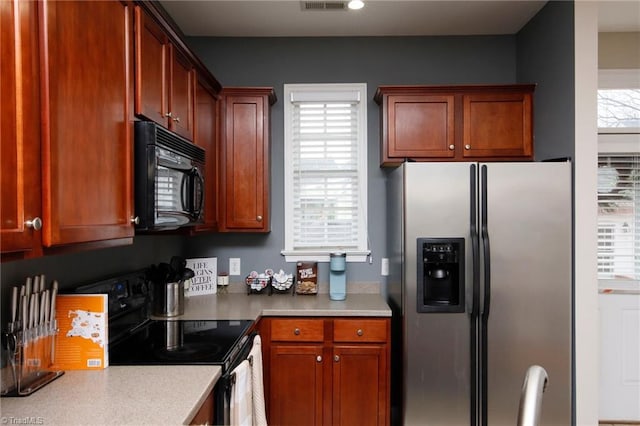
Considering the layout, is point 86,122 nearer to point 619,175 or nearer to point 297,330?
point 297,330

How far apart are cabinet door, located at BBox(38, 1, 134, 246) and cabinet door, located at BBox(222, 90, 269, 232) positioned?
125cm

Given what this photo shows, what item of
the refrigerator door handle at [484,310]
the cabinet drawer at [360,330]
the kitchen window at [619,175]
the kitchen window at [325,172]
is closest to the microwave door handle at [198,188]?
the kitchen window at [325,172]

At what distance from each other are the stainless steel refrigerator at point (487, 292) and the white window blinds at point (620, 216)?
112 cm

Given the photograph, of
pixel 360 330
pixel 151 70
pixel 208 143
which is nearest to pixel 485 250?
pixel 360 330

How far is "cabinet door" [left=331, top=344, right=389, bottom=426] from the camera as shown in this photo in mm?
2398

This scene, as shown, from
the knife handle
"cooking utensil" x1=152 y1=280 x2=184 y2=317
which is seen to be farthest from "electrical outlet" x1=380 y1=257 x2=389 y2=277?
the knife handle

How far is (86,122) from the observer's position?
1.26 m

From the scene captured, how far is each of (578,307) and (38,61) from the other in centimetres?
268

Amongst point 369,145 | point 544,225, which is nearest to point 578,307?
point 544,225

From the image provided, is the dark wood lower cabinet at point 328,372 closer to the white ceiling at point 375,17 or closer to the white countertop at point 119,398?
the white countertop at point 119,398

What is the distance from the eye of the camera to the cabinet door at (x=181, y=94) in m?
1.99

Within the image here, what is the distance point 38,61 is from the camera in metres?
1.06

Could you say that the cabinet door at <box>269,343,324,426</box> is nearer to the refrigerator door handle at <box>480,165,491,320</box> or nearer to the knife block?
the refrigerator door handle at <box>480,165,491,320</box>

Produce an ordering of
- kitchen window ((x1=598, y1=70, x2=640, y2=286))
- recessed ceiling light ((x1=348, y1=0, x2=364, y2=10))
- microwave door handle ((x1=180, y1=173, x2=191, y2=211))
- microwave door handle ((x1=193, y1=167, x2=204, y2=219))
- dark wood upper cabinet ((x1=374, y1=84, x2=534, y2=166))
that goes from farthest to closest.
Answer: kitchen window ((x1=598, y1=70, x2=640, y2=286))
dark wood upper cabinet ((x1=374, y1=84, x2=534, y2=166))
recessed ceiling light ((x1=348, y1=0, x2=364, y2=10))
microwave door handle ((x1=193, y1=167, x2=204, y2=219))
microwave door handle ((x1=180, y1=173, x2=191, y2=211))
